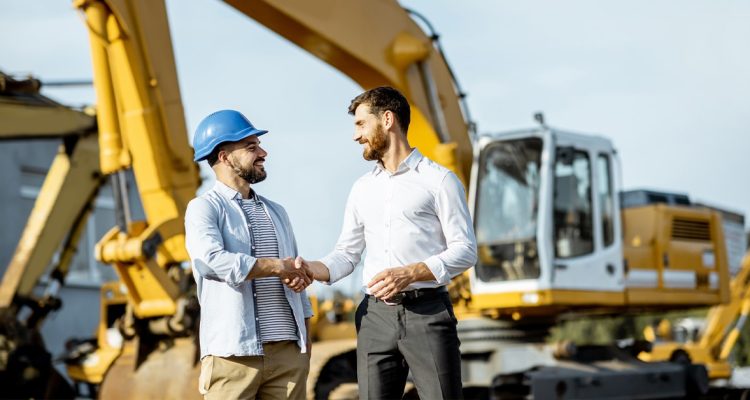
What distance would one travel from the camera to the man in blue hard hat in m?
4.32

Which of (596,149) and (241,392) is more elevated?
(596,149)

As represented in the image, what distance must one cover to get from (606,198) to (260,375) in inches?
295

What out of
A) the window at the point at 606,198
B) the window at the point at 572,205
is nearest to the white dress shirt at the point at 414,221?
the window at the point at 572,205

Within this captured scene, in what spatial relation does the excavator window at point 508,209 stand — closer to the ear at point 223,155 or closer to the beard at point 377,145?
the beard at point 377,145

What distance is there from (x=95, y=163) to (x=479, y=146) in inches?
172

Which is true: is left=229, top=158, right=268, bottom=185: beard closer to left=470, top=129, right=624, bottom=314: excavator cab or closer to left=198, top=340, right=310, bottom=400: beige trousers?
left=198, top=340, right=310, bottom=400: beige trousers

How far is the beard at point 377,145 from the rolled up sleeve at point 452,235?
0.26m

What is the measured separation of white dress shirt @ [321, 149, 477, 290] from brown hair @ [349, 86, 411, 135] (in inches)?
5.6

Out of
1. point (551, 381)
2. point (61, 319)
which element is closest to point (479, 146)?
point (551, 381)

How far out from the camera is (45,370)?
11672mm

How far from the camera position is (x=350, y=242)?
15.5ft

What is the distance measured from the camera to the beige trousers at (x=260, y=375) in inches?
172

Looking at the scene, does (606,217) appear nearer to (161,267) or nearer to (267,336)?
(161,267)

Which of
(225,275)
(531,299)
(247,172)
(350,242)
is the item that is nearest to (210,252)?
(225,275)
